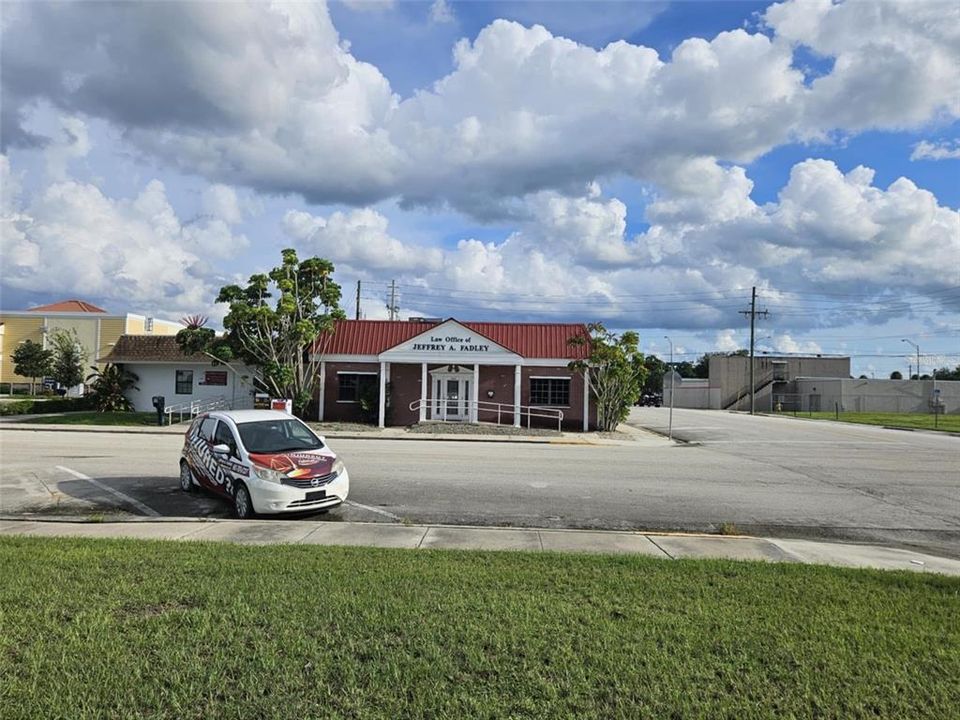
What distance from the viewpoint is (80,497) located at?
11594mm

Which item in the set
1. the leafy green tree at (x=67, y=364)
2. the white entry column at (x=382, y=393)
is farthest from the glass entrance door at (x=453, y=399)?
the leafy green tree at (x=67, y=364)

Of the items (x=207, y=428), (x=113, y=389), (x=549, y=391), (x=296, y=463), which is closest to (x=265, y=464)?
(x=296, y=463)

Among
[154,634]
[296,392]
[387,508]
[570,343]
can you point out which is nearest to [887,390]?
[570,343]

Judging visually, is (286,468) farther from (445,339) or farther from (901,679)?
(445,339)

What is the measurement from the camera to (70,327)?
57688 millimetres

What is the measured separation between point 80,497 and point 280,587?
7671 mm

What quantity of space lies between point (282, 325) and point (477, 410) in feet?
30.2

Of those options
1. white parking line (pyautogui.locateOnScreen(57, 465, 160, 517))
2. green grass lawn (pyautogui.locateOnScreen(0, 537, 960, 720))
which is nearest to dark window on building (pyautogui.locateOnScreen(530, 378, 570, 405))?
white parking line (pyautogui.locateOnScreen(57, 465, 160, 517))

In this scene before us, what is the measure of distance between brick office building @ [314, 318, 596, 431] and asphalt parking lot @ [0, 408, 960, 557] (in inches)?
390

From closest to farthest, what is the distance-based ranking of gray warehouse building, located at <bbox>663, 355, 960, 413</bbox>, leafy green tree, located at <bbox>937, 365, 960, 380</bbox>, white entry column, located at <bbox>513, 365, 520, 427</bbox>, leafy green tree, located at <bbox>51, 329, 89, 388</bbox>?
white entry column, located at <bbox>513, 365, 520, 427</bbox> → leafy green tree, located at <bbox>51, 329, 89, 388</bbox> → gray warehouse building, located at <bbox>663, 355, 960, 413</bbox> → leafy green tree, located at <bbox>937, 365, 960, 380</bbox>

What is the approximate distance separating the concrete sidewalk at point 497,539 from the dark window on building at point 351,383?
22.6m

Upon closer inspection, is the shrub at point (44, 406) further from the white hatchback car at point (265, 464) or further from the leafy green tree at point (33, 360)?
the white hatchback car at point (265, 464)

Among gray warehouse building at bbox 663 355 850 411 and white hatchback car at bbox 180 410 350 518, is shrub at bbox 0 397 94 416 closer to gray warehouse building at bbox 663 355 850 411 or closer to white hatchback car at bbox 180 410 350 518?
white hatchback car at bbox 180 410 350 518

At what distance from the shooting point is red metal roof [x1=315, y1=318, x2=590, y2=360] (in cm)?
3191
